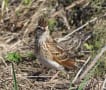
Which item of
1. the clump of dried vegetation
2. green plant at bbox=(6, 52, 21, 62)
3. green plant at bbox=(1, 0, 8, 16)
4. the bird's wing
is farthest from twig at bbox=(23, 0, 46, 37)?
the bird's wing

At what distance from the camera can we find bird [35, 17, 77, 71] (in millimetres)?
5871

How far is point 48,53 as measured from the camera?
5906 mm

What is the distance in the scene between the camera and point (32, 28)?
295 inches

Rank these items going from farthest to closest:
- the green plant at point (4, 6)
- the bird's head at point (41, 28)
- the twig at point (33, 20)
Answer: the green plant at point (4, 6) < the twig at point (33, 20) < the bird's head at point (41, 28)

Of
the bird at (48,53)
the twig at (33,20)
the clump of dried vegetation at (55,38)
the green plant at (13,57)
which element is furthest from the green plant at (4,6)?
the bird at (48,53)

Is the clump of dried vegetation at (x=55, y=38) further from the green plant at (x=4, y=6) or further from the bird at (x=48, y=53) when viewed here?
the bird at (x=48, y=53)

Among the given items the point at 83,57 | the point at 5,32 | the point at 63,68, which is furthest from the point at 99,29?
the point at 5,32

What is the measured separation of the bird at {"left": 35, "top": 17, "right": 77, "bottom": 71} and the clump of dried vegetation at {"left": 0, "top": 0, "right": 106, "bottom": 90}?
0.18 meters

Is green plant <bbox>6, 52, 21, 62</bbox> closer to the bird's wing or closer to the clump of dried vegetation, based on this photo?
the clump of dried vegetation

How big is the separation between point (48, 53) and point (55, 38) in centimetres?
124

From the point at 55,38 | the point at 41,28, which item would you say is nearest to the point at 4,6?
the point at 55,38

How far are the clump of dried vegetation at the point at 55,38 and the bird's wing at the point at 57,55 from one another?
147mm

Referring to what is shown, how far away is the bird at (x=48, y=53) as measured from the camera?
587cm

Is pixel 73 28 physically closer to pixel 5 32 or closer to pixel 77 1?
pixel 77 1
